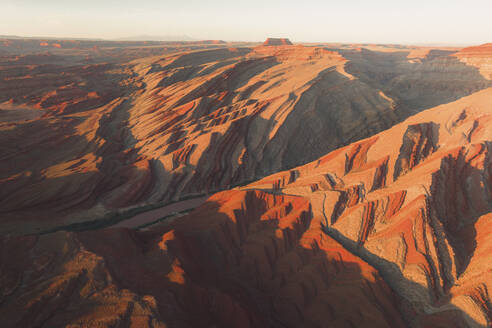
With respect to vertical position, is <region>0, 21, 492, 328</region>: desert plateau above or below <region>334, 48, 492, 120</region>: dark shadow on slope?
below

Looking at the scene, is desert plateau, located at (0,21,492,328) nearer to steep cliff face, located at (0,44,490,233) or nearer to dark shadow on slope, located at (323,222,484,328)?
dark shadow on slope, located at (323,222,484,328)

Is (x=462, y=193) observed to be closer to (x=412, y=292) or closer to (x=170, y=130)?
(x=412, y=292)

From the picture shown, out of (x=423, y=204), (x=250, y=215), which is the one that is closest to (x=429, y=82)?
(x=423, y=204)

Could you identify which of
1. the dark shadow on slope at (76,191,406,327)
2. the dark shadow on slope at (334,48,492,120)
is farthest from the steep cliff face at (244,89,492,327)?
the dark shadow on slope at (334,48,492,120)

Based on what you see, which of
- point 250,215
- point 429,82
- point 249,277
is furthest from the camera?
point 429,82

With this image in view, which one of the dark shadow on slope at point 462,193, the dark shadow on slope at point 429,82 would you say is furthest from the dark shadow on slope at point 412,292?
the dark shadow on slope at point 429,82

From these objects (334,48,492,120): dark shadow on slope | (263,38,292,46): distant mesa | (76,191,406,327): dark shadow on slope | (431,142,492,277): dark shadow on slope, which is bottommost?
(76,191,406,327): dark shadow on slope
